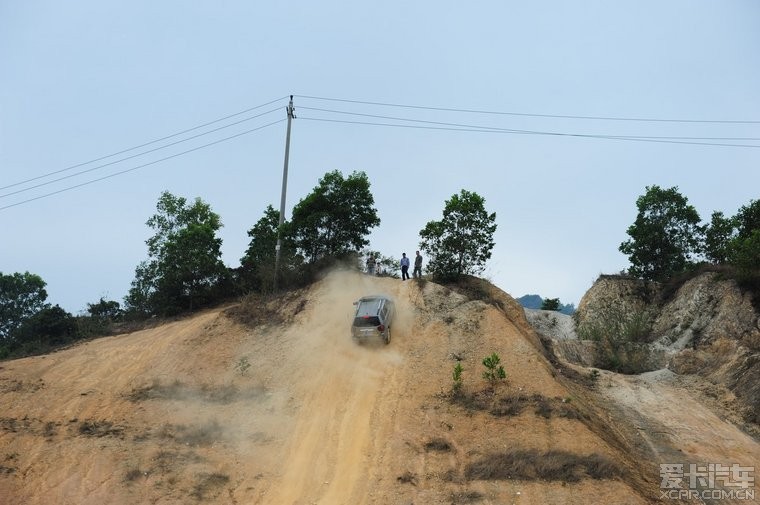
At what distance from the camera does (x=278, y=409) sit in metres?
17.2

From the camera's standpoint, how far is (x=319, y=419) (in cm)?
1652

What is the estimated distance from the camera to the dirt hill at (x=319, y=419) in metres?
13.0

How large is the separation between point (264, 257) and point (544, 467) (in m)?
20.2

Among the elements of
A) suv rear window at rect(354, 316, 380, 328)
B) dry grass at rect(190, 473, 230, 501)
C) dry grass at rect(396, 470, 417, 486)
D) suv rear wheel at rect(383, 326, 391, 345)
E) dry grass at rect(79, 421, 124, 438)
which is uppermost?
suv rear window at rect(354, 316, 380, 328)

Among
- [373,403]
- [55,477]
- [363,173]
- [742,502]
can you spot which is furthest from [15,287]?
[742,502]

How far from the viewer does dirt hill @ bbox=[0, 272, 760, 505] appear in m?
13.0

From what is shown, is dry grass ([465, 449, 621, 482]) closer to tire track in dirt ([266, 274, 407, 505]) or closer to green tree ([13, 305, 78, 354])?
tire track in dirt ([266, 274, 407, 505])

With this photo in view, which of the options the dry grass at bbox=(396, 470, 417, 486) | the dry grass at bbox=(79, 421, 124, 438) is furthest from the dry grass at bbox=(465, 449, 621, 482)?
the dry grass at bbox=(79, 421, 124, 438)

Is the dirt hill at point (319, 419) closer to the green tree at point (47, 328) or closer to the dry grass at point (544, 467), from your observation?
the dry grass at point (544, 467)

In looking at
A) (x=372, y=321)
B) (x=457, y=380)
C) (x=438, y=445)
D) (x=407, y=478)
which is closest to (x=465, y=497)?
(x=407, y=478)

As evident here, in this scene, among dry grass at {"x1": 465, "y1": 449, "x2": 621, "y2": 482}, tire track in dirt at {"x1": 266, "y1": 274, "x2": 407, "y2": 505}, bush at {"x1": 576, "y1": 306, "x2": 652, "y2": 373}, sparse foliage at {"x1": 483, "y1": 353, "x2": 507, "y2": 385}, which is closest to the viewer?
dry grass at {"x1": 465, "y1": 449, "x2": 621, "y2": 482}

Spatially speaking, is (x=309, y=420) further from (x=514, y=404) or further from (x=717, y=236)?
(x=717, y=236)

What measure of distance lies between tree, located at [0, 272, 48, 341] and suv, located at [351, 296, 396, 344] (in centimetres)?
3497

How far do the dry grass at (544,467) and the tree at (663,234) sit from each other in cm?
2071
